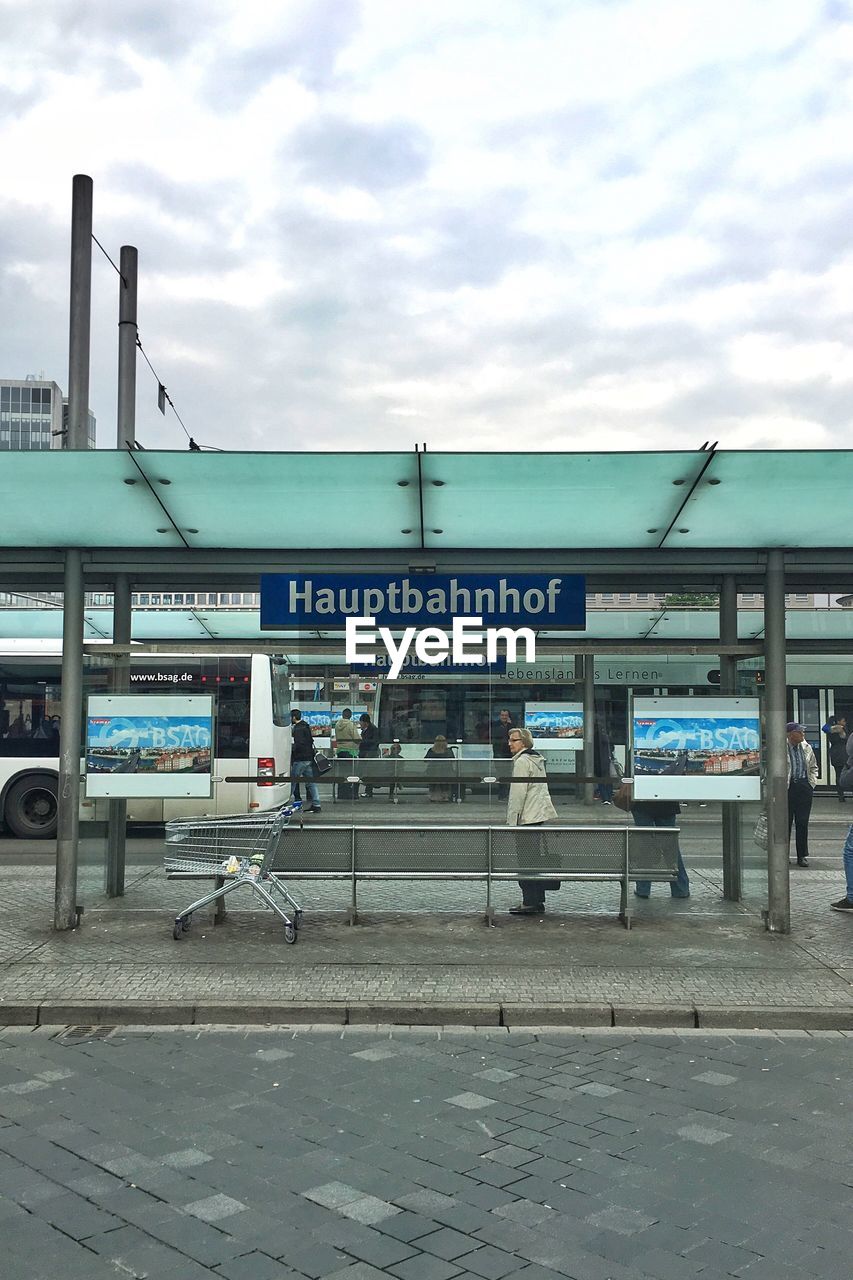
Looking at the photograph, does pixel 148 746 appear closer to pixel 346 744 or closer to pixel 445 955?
pixel 346 744

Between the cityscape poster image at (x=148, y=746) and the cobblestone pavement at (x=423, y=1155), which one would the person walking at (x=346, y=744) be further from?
the cobblestone pavement at (x=423, y=1155)

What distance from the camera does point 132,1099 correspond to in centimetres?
521

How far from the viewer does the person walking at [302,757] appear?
998 cm

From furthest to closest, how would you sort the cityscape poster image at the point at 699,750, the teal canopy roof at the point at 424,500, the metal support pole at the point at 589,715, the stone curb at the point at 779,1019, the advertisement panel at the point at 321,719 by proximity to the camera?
the advertisement panel at the point at 321,719
the metal support pole at the point at 589,715
the cityscape poster image at the point at 699,750
the teal canopy roof at the point at 424,500
the stone curb at the point at 779,1019

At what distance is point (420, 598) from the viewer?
372 inches

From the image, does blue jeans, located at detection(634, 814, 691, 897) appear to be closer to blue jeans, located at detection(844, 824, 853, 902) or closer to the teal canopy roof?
blue jeans, located at detection(844, 824, 853, 902)

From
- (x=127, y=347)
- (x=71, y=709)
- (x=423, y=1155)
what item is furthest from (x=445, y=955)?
(x=127, y=347)

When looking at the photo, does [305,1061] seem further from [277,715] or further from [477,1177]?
[277,715]

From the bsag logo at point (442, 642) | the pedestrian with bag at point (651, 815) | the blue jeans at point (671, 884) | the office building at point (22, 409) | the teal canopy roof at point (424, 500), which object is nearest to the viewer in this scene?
the teal canopy roof at point (424, 500)

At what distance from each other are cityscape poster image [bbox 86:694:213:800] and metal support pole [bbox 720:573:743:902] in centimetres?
452

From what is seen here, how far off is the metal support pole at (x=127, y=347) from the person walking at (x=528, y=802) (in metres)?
7.69

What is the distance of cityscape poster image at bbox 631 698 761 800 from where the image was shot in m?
9.36

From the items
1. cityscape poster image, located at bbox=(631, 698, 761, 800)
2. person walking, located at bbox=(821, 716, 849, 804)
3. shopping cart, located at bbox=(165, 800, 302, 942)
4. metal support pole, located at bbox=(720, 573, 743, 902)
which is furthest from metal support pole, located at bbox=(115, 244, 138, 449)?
person walking, located at bbox=(821, 716, 849, 804)

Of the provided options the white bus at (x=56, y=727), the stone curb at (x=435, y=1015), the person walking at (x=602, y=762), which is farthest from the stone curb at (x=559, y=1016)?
the white bus at (x=56, y=727)
